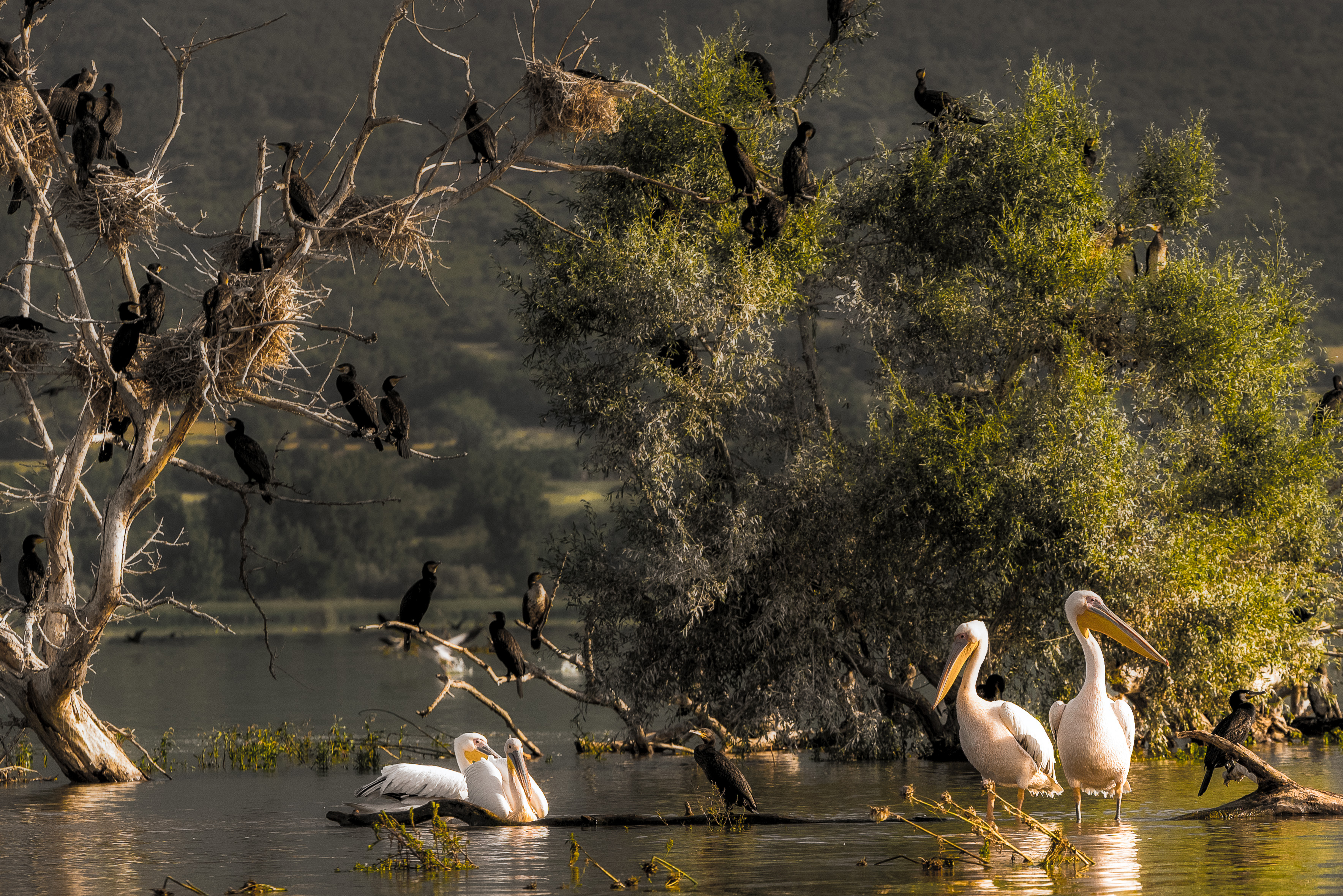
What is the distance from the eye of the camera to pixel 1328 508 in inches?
817

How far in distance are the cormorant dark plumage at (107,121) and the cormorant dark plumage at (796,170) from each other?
8216 mm

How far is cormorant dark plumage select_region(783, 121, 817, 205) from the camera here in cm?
1884

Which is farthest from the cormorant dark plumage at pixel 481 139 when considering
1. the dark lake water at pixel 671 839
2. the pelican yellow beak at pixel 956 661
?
the pelican yellow beak at pixel 956 661

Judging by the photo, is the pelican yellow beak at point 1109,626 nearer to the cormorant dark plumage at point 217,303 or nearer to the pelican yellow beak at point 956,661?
the pelican yellow beak at point 956,661

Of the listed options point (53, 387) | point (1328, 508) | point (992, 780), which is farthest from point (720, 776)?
point (1328, 508)

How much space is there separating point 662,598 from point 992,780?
8.34 metres

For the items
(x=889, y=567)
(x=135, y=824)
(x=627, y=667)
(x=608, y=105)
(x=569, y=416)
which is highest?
(x=608, y=105)

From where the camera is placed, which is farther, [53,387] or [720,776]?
[53,387]

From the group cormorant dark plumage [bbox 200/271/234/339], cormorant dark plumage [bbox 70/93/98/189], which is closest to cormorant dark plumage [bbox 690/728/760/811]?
cormorant dark plumage [bbox 200/271/234/339]

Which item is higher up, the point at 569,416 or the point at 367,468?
the point at 367,468

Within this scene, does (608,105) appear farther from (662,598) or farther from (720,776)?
(720,776)

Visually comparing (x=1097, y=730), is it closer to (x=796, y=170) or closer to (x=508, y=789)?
(x=508, y=789)

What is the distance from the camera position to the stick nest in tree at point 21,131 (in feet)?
54.5

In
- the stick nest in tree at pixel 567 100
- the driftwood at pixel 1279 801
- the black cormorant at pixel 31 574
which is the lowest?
the driftwood at pixel 1279 801
